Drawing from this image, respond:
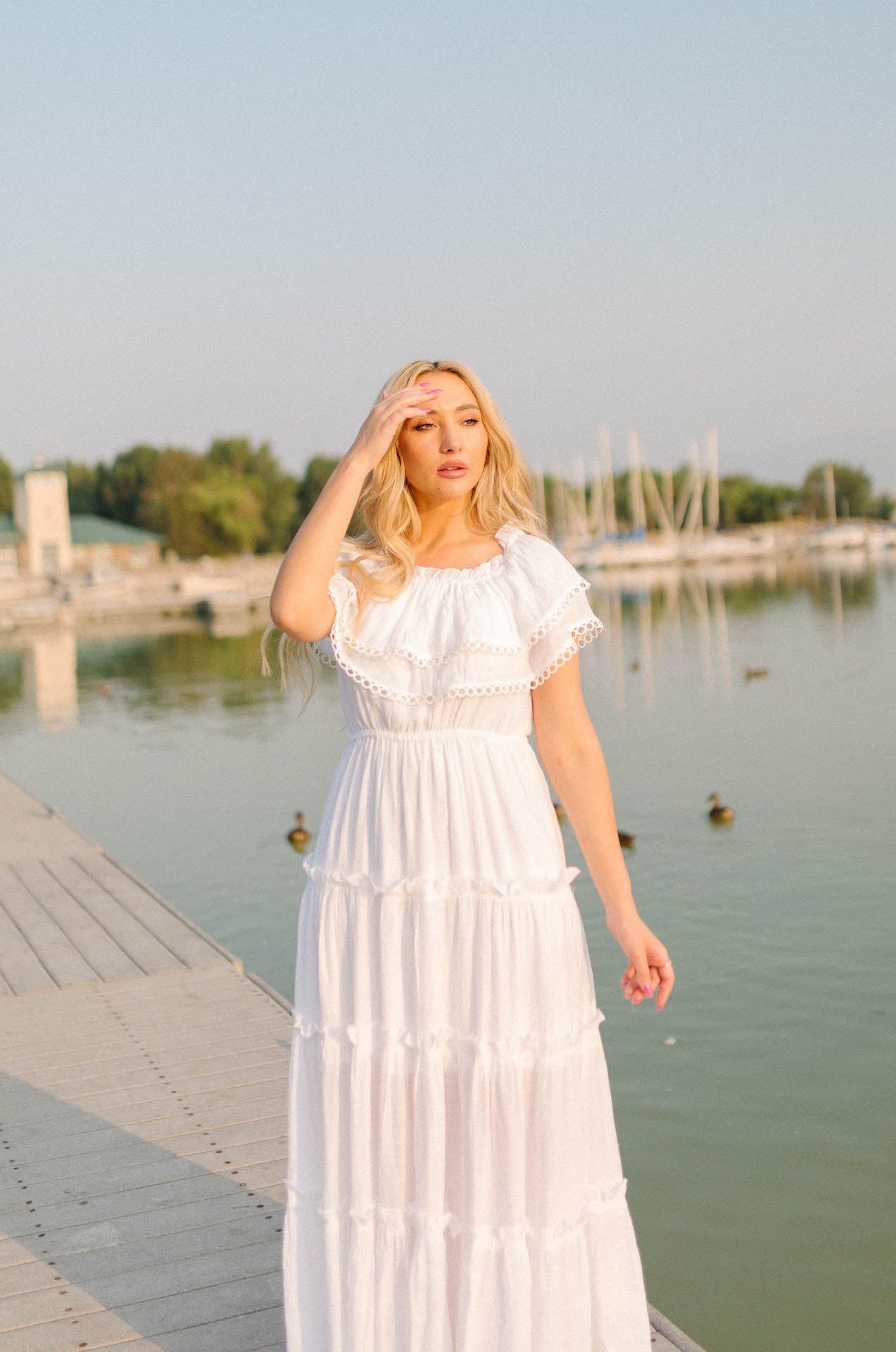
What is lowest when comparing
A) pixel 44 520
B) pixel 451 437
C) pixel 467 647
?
pixel 467 647

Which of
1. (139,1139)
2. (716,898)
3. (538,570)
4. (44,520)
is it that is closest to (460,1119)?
(538,570)

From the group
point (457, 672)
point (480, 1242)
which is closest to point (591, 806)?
point (457, 672)

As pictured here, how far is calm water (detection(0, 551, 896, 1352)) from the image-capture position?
484 centimetres

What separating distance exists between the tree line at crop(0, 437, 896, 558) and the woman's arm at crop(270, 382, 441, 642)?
236ft

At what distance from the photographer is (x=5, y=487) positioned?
8356 cm

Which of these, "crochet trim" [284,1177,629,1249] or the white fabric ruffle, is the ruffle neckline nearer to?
the white fabric ruffle

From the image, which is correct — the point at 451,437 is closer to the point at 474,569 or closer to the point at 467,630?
the point at 474,569

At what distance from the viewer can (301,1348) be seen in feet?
8.31

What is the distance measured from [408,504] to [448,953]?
2.85ft

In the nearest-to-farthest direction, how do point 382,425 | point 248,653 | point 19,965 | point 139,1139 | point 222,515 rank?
point 382,425, point 139,1139, point 19,965, point 248,653, point 222,515

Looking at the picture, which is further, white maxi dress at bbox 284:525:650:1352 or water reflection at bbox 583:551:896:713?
water reflection at bbox 583:551:896:713

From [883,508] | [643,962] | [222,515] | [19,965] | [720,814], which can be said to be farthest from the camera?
[883,508]

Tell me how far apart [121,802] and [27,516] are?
181 ft

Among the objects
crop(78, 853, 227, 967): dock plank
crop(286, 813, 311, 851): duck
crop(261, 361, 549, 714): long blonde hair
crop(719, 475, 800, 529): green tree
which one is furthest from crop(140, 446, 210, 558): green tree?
crop(261, 361, 549, 714): long blonde hair
